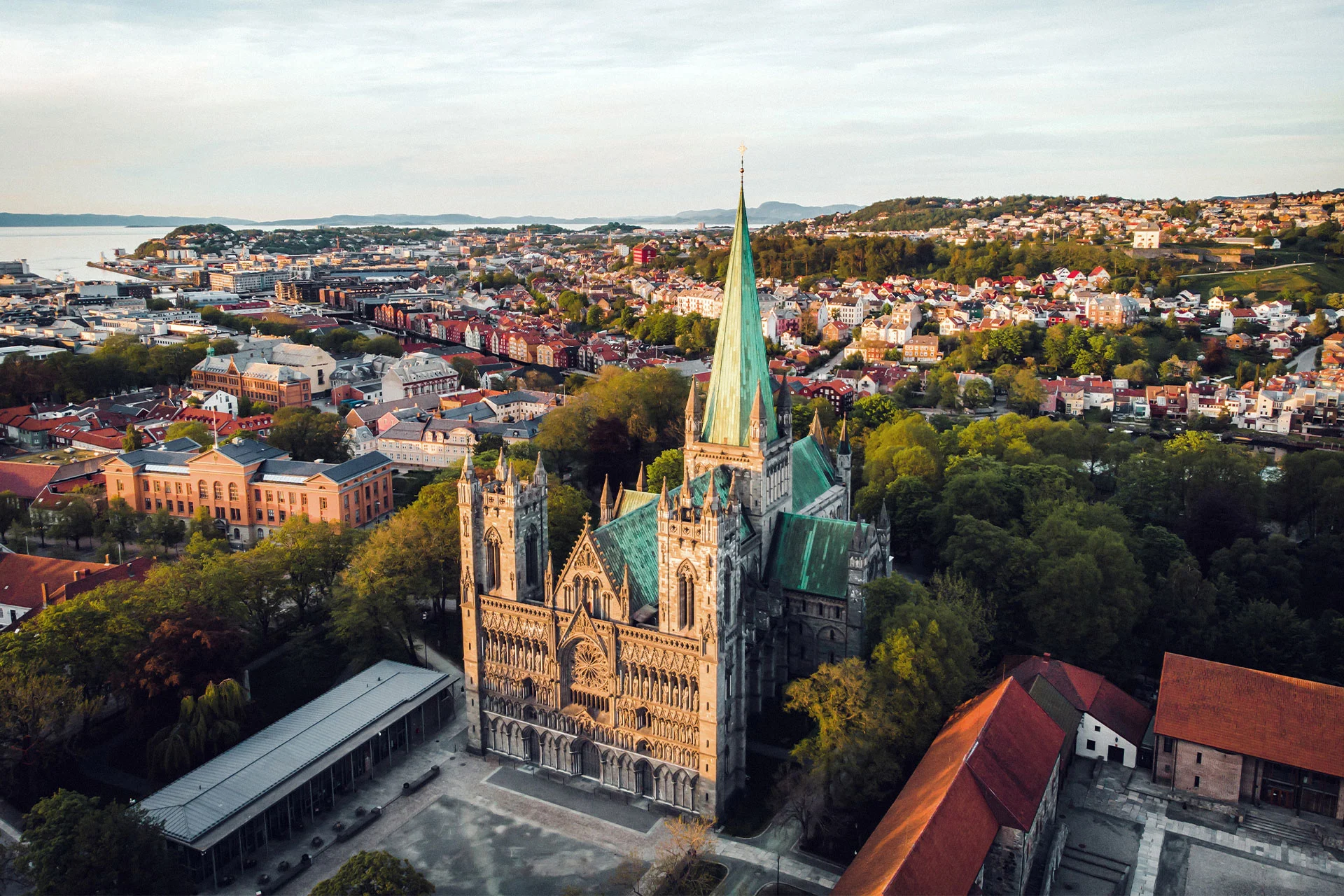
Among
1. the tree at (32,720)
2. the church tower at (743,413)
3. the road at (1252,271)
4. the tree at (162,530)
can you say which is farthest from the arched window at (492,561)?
the road at (1252,271)

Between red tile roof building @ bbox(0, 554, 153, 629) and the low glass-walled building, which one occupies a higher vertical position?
red tile roof building @ bbox(0, 554, 153, 629)

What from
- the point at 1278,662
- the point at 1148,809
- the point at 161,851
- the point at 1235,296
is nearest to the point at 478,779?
the point at 161,851

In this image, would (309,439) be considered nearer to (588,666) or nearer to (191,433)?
(191,433)

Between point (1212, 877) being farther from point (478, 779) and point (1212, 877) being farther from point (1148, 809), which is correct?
point (478, 779)

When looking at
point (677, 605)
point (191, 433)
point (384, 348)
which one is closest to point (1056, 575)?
point (677, 605)

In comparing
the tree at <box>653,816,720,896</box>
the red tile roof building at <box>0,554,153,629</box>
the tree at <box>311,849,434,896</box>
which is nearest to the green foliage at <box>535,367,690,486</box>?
the red tile roof building at <box>0,554,153,629</box>

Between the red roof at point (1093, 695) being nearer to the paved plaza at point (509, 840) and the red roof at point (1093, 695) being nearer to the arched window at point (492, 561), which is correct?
the paved plaza at point (509, 840)

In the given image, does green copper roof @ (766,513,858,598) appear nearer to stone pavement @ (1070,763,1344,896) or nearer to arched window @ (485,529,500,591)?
arched window @ (485,529,500,591)
